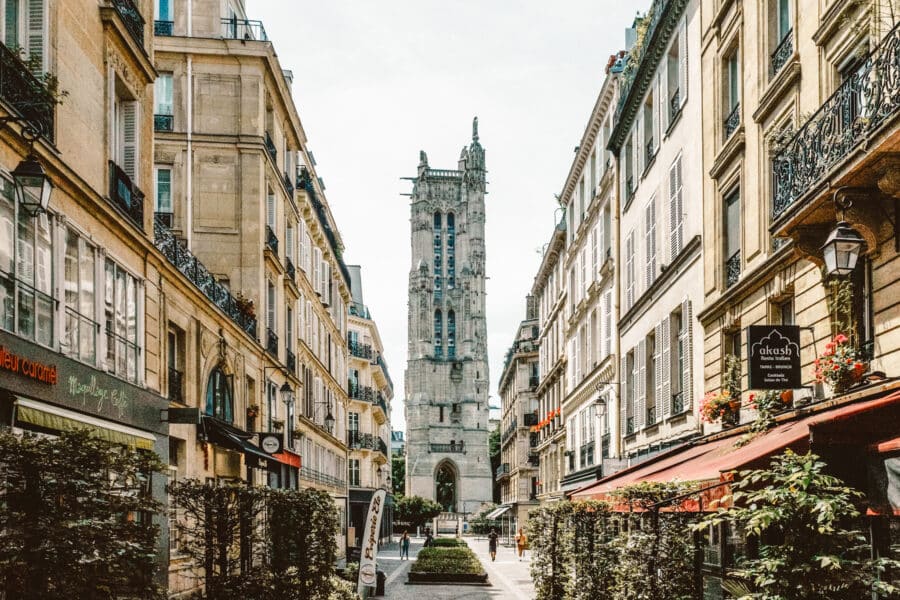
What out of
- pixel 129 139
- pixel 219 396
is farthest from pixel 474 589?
pixel 129 139

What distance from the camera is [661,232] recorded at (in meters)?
23.5

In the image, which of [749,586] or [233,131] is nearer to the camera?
[749,586]

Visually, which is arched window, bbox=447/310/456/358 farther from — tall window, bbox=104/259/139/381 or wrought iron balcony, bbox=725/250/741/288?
tall window, bbox=104/259/139/381

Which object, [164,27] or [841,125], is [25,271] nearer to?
[841,125]

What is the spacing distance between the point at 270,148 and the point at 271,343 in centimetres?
544

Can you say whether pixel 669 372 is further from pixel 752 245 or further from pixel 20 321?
pixel 20 321

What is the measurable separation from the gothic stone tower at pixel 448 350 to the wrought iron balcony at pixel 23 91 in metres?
105

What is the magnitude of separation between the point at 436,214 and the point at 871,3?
111 metres

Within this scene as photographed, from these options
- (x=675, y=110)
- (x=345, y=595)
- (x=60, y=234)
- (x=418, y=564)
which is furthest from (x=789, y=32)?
(x=418, y=564)

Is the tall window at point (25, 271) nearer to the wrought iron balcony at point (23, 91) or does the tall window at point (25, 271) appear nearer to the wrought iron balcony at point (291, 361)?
the wrought iron balcony at point (23, 91)

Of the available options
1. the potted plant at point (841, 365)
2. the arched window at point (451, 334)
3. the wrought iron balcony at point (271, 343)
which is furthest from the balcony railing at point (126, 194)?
the arched window at point (451, 334)

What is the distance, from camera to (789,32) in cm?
1492

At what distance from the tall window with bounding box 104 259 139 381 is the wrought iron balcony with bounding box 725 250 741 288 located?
950 centimetres

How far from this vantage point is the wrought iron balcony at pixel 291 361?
→ 110 feet
